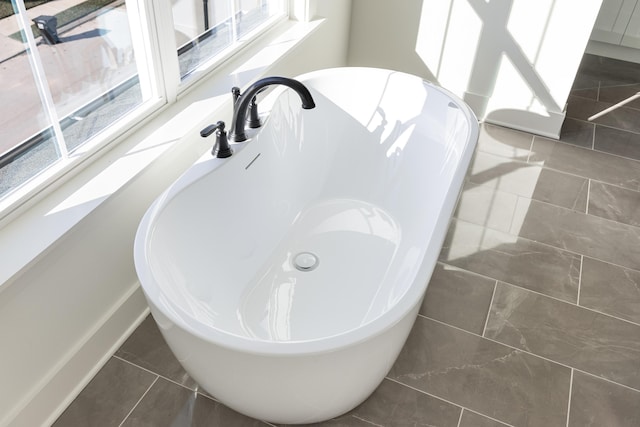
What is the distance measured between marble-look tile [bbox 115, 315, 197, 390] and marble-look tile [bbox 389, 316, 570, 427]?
0.72 metres

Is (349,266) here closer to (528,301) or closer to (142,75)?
(528,301)

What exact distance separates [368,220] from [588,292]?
93 centimetres

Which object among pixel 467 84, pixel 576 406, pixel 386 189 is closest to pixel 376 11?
pixel 467 84

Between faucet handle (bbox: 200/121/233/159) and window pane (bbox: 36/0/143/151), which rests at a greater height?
window pane (bbox: 36/0/143/151)

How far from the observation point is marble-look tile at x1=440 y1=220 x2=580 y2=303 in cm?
245

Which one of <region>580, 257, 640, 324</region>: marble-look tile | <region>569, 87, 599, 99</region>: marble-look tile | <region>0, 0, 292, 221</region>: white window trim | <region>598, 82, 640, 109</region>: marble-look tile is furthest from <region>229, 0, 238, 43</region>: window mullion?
<region>598, 82, 640, 109</region>: marble-look tile

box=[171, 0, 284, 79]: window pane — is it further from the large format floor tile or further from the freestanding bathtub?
the large format floor tile

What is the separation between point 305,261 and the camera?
2.35 meters

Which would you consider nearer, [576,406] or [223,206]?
[576,406]

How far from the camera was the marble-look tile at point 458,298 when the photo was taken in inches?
89.4

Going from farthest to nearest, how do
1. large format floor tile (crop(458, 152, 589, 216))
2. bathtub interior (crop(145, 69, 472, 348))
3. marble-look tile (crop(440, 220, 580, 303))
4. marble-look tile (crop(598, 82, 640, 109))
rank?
1. marble-look tile (crop(598, 82, 640, 109))
2. large format floor tile (crop(458, 152, 589, 216))
3. marble-look tile (crop(440, 220, 580, 303))
4. bathtub interior (crop(145, 69, 472, 348))

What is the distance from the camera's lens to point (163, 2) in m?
2.05

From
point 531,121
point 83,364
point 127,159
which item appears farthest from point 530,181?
point 83,364

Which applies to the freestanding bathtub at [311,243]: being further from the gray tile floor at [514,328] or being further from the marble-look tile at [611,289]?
the marble-look tile at [611,289]
